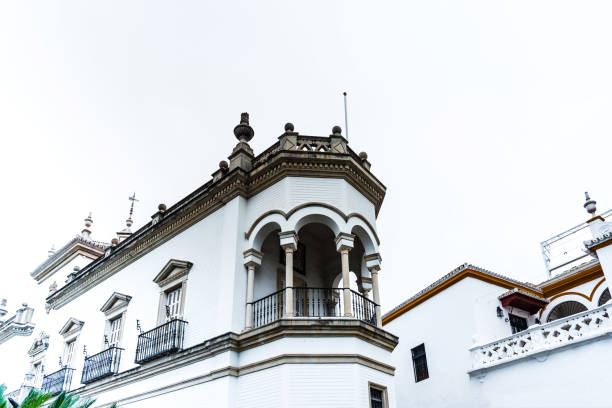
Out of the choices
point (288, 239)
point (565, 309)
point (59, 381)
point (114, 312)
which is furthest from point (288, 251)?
point (565, 309)

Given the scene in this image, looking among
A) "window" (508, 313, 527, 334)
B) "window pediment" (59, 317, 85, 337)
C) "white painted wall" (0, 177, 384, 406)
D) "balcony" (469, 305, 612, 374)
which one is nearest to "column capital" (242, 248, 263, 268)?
"white painted wall" (0, 177, 384, 406)

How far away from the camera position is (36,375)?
799 inches

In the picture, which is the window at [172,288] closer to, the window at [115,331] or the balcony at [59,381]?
the window at [115,331]

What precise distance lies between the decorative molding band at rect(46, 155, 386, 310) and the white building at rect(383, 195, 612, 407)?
18.1 ft

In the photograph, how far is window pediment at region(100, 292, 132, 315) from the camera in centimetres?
1571

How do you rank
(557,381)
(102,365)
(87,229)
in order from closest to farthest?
(557,381) < (102,365) < (87,229)

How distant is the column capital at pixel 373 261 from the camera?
509 inches

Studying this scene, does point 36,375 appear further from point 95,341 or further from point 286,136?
point 286,136

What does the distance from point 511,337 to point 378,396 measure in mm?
5847

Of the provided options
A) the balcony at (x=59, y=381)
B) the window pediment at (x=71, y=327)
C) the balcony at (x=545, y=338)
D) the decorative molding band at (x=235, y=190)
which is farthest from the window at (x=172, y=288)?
the balcony at (x=545, y=338)

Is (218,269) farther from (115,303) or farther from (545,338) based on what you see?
(545,338)

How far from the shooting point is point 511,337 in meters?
15.0

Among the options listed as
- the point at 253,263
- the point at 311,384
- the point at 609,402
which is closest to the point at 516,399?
the point at 609,402

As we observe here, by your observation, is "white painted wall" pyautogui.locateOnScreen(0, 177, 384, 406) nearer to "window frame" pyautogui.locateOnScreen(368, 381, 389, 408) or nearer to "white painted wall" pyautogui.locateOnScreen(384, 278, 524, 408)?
"window frame" pyautogui.locateOnScreen(368, 381, 389, 408)
